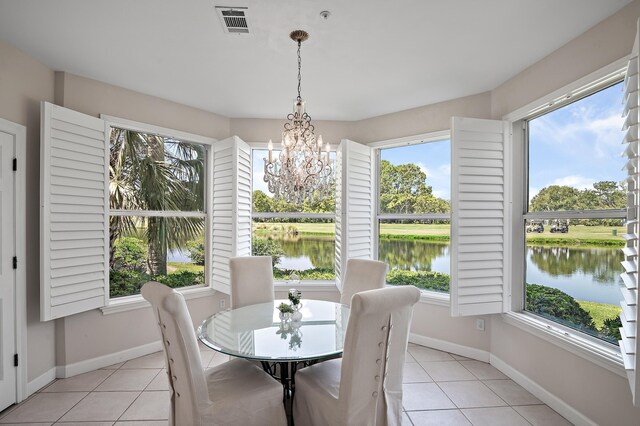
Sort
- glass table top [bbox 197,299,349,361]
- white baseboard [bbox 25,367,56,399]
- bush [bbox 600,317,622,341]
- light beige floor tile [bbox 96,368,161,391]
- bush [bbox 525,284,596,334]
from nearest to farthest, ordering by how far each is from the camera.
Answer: glass table top [bbox 197,299,349,361] → bush [bbox 600,317,622,341] → bush [bbox 525,284,596,334] → white baseboard [bbox 25,367,56,399] → light beige floor tile [bbox 96,368,161,391]

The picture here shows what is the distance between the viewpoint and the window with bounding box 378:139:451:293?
379 cm

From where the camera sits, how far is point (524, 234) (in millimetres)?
3068

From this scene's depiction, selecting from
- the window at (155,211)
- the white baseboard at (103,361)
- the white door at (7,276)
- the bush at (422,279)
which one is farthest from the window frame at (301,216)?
the white door at (7,276)

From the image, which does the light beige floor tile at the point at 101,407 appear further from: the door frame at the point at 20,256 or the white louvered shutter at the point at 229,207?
the white louvered shutter at the point at 229,207

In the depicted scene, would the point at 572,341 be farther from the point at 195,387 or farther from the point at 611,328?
the point at 195,387

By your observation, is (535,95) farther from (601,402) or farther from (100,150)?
(100,150)

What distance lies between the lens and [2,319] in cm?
247

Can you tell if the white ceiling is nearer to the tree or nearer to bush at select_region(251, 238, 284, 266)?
the tree

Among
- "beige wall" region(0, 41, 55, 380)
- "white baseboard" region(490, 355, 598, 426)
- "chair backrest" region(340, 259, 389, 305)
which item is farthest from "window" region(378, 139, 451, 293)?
"beige wall" region(0, 41, 55, 380)

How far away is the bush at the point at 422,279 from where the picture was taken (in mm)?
3781

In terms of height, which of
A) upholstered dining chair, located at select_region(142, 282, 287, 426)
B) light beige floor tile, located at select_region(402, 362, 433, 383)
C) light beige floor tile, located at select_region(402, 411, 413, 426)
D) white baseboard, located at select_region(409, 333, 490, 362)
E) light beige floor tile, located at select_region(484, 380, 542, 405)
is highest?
upholstered dining chair, located at select_region(142, 282, 287, 426)

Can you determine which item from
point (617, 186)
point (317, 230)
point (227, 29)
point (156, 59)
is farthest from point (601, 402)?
point (156, 59)

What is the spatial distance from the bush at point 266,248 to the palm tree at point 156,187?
701 millimetres

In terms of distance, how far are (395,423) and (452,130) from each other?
2.46m
